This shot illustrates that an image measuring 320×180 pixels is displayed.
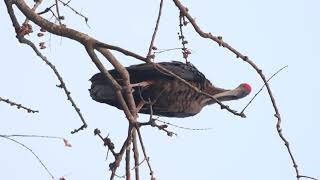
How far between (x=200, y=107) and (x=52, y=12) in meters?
2.04

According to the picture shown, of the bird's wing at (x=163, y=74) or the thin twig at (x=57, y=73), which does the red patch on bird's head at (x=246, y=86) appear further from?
the thin twig at (x=57, y=73)

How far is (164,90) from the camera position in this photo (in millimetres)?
4816

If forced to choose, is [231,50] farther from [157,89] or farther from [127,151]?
[157,89]

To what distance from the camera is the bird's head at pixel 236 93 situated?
218 inches

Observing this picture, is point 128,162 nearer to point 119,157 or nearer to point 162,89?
point 119,157

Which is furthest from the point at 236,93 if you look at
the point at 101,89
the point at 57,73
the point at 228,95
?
the point at 57,73

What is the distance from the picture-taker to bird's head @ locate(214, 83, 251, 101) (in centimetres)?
552

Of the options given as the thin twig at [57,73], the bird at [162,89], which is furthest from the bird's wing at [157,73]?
the thin twig at [57,73]

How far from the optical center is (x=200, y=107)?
5156mm

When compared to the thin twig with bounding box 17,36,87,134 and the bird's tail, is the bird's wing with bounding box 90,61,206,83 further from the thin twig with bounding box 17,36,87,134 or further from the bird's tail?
the thin twig with bounding box 17,36,87,134

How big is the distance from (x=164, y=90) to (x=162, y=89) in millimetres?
43

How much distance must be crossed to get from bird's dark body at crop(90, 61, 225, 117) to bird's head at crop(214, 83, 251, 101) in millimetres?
419

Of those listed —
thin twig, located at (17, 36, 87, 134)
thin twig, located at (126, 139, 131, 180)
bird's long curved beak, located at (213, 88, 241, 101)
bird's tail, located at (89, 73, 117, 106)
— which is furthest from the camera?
bird's long curved beak, located at (213, 88, 241, 101)

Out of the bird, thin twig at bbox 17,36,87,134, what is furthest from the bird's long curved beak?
thin twig at bbox 17,36,87,134
